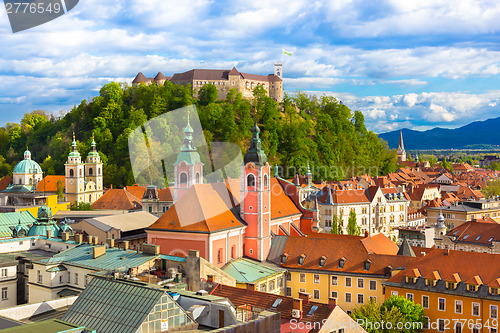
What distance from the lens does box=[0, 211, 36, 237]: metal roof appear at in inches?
1566

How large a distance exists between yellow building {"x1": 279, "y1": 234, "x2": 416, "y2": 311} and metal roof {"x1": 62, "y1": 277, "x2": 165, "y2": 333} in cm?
2007

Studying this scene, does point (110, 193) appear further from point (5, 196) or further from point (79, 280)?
point (79, 280)

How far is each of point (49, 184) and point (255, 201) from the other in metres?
47.6

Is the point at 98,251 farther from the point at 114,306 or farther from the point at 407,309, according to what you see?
the point at 407,309

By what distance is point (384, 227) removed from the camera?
73.3 m

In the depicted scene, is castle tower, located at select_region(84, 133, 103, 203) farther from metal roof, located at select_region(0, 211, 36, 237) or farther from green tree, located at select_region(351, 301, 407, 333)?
green tree, located at select_region(351, 301, 407, 333)

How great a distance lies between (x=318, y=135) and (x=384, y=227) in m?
Answer: 29.0

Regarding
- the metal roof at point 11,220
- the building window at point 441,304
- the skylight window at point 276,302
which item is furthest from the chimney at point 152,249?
the building window at point 441,304

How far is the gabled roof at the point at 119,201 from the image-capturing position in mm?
67562

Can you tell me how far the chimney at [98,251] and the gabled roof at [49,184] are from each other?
49062mm

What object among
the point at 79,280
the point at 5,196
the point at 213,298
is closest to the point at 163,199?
the point at 5,196

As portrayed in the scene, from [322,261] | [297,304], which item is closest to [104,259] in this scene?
[297,304]

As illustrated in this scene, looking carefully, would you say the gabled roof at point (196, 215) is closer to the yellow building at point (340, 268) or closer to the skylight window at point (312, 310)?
the yellow building at point (340, 268)

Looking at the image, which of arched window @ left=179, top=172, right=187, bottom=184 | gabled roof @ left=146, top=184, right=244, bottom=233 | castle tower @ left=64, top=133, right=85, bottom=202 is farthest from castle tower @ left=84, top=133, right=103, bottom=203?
gabled roof @ left=146, top=184, right=244, bottom=233
